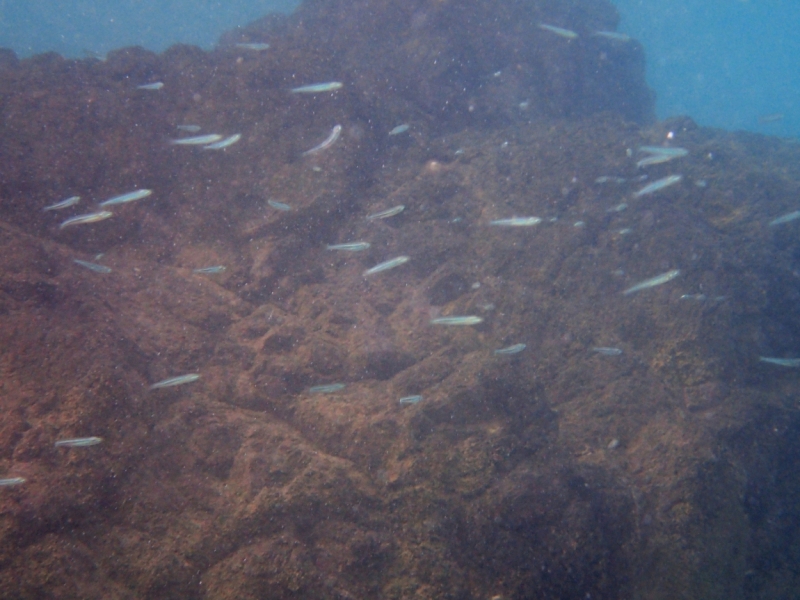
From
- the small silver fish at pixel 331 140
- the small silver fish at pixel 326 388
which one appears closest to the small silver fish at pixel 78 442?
the small silver fish at pixel 326 388

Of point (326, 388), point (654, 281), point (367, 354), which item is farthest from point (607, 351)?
point (326, 388)

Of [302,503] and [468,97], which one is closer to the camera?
[302,503]

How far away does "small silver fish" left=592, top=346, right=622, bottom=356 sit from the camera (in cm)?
644

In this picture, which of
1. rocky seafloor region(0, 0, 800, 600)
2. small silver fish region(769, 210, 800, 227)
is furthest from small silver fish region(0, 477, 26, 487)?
small silver fish region(769, 210, 800, 227)

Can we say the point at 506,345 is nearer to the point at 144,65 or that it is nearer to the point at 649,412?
the point at 649,412

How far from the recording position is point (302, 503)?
3.85 meters

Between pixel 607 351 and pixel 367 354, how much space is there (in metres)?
3.96

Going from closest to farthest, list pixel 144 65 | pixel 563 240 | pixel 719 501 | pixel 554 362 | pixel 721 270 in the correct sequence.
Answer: pixel 719 501 < pixel 554 362 < pixel 721 270 < pixel 563 240 < pixel 144 65

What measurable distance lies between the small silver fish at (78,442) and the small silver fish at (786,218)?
1170 cm

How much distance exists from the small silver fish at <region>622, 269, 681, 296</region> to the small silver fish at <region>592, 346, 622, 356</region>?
1175 millimetres

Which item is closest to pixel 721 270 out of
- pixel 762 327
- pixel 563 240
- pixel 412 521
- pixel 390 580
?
pixel 762 327

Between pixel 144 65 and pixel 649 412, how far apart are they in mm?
12205

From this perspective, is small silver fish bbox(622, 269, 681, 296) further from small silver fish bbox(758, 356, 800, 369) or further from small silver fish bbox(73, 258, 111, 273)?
small silver fish bbox(73, 258, 111, 273)

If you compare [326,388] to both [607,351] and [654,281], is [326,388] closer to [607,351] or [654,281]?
[607,351]
